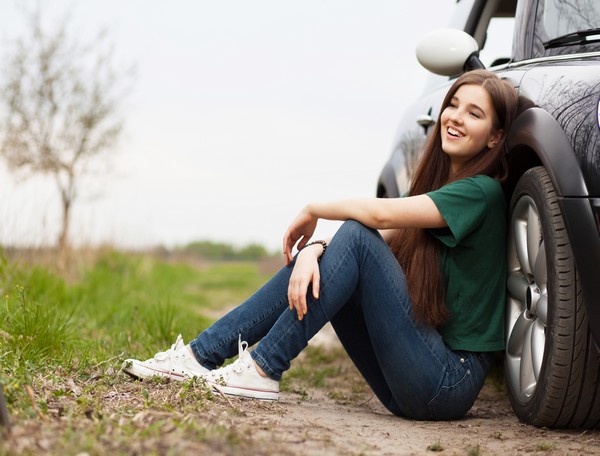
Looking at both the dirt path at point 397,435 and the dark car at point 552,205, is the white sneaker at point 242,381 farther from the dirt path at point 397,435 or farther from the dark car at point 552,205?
the dark car at point 552,205

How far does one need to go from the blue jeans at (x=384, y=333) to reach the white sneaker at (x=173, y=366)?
0.27 metres

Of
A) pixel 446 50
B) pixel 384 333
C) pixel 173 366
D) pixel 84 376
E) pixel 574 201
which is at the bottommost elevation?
pixel 84 376

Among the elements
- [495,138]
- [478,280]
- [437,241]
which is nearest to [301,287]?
[437,241]

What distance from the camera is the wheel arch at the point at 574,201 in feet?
8.31

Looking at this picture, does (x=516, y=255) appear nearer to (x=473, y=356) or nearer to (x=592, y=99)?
(x=473, y=356)

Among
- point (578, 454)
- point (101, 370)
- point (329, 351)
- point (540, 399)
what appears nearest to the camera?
point (578, 454)

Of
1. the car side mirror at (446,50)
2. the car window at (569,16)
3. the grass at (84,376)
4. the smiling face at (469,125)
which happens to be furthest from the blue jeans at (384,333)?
the car window at (569,16)

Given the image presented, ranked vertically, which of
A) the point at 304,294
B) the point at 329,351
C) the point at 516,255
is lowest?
the point at 329,351

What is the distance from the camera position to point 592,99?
262 cm

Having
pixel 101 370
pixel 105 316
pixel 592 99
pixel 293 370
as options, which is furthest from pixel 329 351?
pixel 592 99

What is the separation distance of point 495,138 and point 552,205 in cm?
53

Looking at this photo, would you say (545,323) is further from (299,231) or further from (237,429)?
(237,429)

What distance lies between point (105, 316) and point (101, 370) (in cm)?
282

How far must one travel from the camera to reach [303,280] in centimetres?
293
